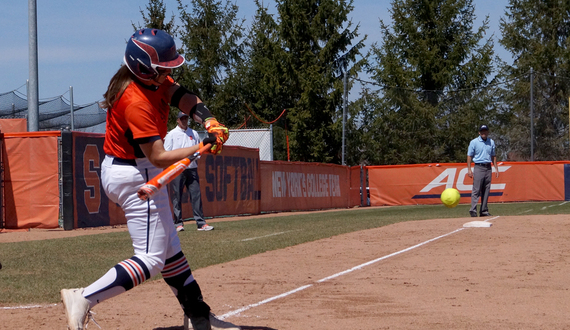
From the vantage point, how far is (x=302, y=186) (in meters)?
23.6

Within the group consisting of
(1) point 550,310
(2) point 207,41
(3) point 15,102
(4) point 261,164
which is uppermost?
(2) point 207,41

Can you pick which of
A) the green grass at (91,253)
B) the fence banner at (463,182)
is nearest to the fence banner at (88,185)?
the green grass at (91,253)

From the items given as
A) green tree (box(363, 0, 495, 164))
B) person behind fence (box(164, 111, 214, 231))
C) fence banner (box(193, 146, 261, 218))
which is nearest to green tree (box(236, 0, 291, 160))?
green tree (box(363, 0, 495, 164))

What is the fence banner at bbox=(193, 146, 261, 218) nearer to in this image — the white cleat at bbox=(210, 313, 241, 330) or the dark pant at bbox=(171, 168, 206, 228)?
the dark pant at bbox=(171, 168, 206, 228)

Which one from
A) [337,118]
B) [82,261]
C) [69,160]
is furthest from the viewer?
[337,118]

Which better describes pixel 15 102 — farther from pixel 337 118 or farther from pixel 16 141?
pixel 337 118

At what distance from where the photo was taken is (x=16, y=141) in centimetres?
1380

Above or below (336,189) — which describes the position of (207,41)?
above

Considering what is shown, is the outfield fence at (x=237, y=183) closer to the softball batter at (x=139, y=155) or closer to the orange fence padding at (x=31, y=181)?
the orange fence padding at (x=31, y=181)

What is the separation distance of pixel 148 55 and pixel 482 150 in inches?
485

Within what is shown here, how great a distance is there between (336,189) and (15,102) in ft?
40.2

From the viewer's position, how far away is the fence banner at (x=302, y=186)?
2155 centimetres

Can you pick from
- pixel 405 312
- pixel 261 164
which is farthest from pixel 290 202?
→ pixel 405 312

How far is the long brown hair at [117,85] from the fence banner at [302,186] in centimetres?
1698
